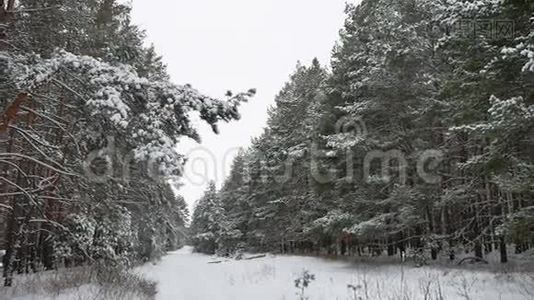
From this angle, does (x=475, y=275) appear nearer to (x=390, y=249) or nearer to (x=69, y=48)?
(x=390, y=249)

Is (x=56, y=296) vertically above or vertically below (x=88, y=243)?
below

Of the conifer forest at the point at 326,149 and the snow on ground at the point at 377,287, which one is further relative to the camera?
the snow on ground at the point at 377,287

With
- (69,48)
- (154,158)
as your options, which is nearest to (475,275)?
(154,158)

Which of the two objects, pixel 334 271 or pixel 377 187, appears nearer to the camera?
pixel 334 271

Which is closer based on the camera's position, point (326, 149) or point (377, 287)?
point (377, 287)

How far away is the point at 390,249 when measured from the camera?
22422 mm

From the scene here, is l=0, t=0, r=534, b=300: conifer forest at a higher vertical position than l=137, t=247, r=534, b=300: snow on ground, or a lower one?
higher

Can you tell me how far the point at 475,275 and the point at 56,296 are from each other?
10374mm

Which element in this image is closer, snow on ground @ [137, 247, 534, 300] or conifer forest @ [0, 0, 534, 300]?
conifer forest @ [0, 0, 534, 300]

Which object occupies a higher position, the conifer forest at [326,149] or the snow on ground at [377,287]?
the conifer forest at [326,149]

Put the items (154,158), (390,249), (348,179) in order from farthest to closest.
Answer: (390,249) < (348,179) < (154,158)

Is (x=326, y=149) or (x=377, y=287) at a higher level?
(x=326, y=149)

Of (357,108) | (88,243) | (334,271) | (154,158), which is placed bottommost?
(334,271)

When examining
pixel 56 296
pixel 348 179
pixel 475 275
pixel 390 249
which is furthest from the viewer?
pixel 390 249
